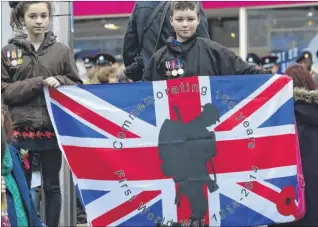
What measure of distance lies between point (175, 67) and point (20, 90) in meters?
1.11

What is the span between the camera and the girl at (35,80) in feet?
17.2

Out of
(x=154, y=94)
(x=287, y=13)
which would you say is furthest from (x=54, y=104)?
(x=287, y=13)

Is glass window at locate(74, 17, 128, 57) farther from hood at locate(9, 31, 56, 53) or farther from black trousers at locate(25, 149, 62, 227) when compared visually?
black trousers at locate(25, 149, 62, 227)

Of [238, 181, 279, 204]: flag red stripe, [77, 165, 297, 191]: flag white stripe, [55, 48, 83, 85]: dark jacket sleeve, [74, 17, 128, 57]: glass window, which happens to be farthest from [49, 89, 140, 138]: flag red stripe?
[74, 17, 128, 57]: glass window

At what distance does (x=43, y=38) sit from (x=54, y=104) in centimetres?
57

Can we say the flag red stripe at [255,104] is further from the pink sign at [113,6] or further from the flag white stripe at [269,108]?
the pink sign at [113,6]

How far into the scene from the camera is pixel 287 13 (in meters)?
13.8

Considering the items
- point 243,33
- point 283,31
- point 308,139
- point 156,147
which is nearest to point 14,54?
point 156,147

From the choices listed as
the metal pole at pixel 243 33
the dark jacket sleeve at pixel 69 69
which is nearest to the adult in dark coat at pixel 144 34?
the dark jacket sleeve at pixel 69 69

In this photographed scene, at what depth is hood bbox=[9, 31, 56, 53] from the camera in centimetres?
536

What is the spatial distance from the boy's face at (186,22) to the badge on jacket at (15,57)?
116 centimetres

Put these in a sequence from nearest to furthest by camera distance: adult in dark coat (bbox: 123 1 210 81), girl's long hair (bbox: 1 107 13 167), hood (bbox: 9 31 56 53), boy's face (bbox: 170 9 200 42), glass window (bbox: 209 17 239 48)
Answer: girl's long hair (bbox: 1 107 13 167), boy's face (bbox: 170 9 200 42), hood (bbox: 9 31 56 53), adult in dark coat (bbox: 123 1 210 81), glass window (bbox: 209 17 239 48)

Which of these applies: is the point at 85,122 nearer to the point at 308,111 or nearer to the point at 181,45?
the point at 181,45

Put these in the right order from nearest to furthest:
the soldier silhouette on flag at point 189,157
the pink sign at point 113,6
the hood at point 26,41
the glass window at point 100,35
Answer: the soldier silhouette on flag at point 189,157
the hood at point 26,41
the pink sign at point 113,6
the glass window at point 100,35
